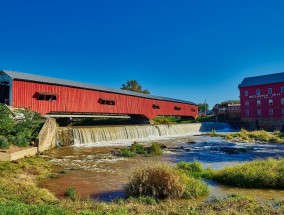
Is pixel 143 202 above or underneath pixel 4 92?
underneath

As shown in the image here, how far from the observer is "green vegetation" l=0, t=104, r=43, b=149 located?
1568 centimetres

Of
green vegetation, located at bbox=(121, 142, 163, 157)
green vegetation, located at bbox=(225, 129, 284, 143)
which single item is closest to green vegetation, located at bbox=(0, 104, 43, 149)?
green vegetation, located at bbox=(121, 142, 163, 157)

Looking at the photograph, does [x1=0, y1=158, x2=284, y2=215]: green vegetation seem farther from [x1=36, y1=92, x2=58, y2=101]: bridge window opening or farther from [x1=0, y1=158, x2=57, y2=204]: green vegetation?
[x1=36, y1=92, x2=58, y2=101]: bridge window opening

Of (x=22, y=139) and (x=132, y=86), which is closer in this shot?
(x=22, y=139)

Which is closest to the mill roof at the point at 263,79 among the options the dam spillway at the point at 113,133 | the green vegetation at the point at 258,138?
the dam spillway at the point at 113,133

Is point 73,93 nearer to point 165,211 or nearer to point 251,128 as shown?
point 165,211

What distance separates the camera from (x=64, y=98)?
28.0 metres

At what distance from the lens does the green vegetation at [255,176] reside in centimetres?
920

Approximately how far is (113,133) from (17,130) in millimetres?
11414

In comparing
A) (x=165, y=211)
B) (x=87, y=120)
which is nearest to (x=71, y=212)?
(x=165, y=211)

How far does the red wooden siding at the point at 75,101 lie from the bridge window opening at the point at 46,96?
1.03 ft

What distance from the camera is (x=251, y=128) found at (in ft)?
165

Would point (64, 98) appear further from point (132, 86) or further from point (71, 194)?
point (132, 86)

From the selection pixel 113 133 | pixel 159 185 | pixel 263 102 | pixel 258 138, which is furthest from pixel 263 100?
pixel 159 185
